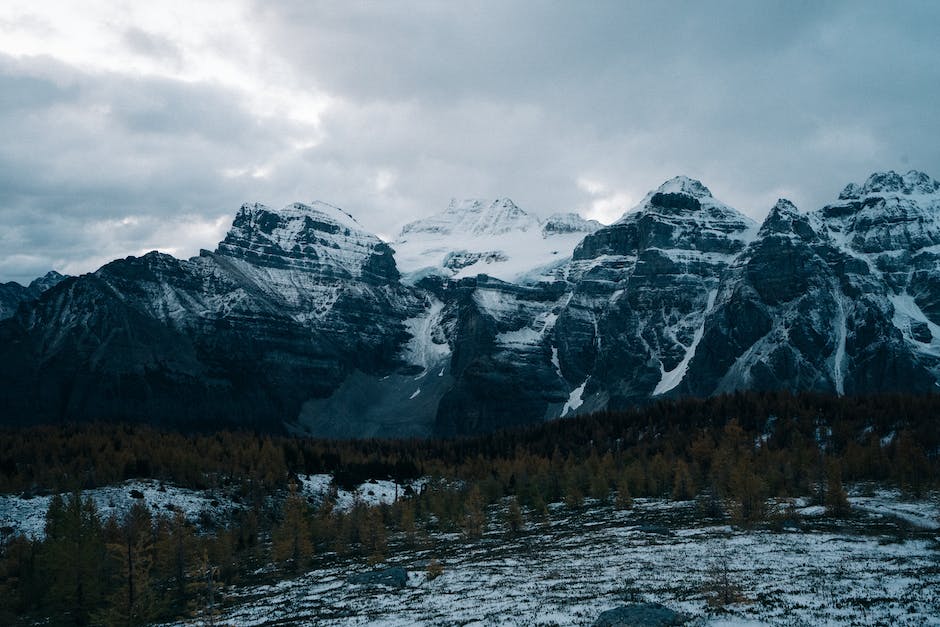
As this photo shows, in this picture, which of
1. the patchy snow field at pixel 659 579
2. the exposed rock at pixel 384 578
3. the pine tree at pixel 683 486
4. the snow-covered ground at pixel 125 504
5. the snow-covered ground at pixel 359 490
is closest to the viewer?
the patchy snow field at pixel 659 579

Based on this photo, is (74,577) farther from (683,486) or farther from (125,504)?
(683,486)

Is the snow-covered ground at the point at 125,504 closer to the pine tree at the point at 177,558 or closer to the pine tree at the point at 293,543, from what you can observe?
the pine tree at the point at 177,558

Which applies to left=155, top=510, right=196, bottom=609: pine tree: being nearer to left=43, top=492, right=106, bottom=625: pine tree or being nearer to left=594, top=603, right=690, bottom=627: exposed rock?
left=43, top=492, right=106, bottom=625: pine tree

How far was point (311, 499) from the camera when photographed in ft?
497

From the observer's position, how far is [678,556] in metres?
65.9

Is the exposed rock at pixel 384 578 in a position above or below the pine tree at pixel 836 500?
below

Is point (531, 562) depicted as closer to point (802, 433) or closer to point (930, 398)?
point (802, 433)

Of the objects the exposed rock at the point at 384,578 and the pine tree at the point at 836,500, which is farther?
the pine tree at the point at 836,500

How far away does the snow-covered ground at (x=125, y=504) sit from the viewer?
10850 centimetres

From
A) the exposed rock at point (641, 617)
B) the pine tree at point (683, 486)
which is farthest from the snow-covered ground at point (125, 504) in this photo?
the exposed rock at point (641, 617)

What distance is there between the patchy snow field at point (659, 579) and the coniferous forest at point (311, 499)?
645cm

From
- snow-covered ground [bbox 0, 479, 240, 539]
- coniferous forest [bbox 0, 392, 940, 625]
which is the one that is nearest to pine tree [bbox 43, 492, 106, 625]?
coniferous forest [bbox 0, 392, 940, 625]

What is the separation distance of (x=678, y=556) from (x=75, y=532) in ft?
196

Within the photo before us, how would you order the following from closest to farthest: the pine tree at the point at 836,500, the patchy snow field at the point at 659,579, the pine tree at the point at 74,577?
the patchy snow field at the point at 659,579 < the pine tree at the point at 74,577 < the pine tree at the point at 836,500
